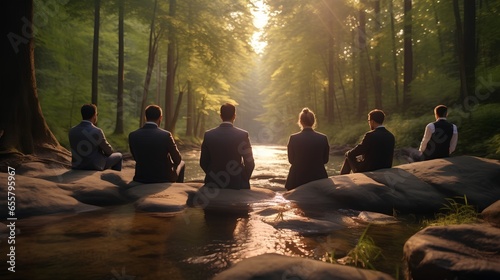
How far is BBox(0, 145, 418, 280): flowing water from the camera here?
2.67 meters

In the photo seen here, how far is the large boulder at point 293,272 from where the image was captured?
2.41 meters

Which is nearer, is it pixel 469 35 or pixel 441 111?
pixel 441 111

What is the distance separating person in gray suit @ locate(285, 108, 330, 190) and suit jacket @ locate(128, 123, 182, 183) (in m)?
2.39

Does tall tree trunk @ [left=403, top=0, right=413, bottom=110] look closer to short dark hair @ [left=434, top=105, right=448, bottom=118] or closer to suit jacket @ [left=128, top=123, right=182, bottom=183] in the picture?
short dark hair @ [left=434, top=105, right=448, bottom=118]

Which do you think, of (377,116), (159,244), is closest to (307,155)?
(377,116)

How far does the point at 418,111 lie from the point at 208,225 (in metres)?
19.4

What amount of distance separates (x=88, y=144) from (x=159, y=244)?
3939 mm

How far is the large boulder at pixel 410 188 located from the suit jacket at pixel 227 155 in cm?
105

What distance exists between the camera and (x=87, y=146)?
21.4ft

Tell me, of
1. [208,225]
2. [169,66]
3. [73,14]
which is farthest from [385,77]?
[208,225]

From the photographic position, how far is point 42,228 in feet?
12.4

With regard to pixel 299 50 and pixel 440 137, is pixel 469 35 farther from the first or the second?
pixel 299 50

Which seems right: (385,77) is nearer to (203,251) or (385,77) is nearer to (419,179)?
(419,179)

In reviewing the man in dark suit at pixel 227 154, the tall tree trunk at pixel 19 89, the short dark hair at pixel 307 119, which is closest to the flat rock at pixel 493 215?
the short dark hair at pixel 307 119
